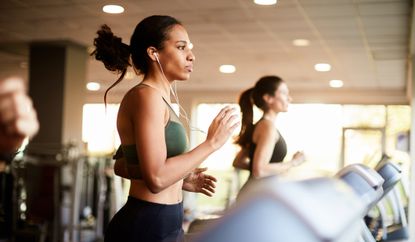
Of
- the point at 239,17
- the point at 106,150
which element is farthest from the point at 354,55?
the point at 106,150

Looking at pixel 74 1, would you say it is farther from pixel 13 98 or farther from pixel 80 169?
pixel 13 98

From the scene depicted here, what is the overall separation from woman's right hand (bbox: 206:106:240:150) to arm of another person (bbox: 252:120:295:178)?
143 cm

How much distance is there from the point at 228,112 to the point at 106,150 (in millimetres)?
12411

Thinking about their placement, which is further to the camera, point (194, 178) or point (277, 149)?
point (277, 149)

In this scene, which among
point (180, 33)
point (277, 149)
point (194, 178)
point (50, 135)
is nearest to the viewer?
point (180, 33)

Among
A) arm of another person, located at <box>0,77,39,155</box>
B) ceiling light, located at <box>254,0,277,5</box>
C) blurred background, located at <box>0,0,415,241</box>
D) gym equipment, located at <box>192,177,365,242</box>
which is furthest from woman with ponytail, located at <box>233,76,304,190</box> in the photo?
gym equipment, located at <box>192,177,365,242</box>

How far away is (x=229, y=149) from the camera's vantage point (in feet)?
43.2

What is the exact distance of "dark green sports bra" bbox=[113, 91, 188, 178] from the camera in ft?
5.23

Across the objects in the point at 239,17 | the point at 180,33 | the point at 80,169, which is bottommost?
the point at 80,169

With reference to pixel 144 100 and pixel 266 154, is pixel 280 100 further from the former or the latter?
pixel 144 100

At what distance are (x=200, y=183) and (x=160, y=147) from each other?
0.42 meters

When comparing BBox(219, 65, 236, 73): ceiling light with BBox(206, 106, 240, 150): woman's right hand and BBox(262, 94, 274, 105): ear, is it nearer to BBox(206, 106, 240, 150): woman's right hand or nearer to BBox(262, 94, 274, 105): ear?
BBox(262, 94, 274, 105): ear

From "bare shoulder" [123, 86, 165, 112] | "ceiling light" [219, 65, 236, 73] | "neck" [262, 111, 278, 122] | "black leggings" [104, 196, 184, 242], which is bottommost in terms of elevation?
"black leggings" [104, 196, 184, 242]

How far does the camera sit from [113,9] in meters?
5.64
